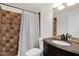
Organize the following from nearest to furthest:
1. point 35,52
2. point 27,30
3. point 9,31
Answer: point 35,52 → point 27,30 → point 9,31

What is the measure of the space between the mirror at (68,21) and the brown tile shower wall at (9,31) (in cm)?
135

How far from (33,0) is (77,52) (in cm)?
84

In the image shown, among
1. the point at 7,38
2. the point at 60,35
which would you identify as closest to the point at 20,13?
the point at 7,38

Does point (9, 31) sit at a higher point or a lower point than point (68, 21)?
lower

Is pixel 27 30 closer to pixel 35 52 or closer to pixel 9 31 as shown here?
pixel 9 31

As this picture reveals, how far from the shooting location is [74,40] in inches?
74.5

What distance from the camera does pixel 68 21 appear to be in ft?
5.83

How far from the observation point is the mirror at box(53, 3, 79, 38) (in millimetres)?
1731

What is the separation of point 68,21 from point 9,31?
5.59 ft

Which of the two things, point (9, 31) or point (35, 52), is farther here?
point (9, 31)

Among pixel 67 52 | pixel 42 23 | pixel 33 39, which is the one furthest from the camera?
pixel 33 39

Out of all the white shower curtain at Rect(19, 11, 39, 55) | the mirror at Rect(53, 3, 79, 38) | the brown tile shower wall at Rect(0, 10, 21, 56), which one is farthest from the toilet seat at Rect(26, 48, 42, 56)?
the brown tile shower wall at Rect(0, 10, 21, 56)

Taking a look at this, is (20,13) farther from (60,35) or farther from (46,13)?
(60,35)

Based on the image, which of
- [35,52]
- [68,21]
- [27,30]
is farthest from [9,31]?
[68,21]
